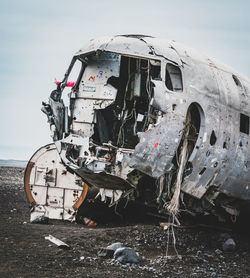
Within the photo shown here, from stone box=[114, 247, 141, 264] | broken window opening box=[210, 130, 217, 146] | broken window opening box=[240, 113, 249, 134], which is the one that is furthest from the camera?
broken window opening box=[240, 113, 249, 134]

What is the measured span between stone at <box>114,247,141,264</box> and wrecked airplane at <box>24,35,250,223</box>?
895 millimetres

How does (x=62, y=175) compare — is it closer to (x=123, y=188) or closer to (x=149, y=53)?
(x=123, y=188)

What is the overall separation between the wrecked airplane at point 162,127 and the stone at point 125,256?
895 millimetres

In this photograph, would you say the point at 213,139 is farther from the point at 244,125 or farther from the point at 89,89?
the point at 89,89

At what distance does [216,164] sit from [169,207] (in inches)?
43.1

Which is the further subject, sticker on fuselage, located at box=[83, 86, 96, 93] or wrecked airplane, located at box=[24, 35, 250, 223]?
sticker on fuselage, located at box=[83, 86, 96, 93]

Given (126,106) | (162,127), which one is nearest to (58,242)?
(162,127)

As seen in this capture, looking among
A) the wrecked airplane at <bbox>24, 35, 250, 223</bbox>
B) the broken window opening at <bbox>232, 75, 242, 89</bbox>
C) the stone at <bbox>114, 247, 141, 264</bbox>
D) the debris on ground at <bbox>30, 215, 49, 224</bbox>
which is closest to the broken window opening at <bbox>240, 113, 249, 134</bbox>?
the wrecked airplane at <bbox>24, 35, 250, 223</bbox>

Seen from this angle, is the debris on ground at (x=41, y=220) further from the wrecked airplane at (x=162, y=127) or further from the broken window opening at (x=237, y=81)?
the broken window opening at (x=237, y=81)

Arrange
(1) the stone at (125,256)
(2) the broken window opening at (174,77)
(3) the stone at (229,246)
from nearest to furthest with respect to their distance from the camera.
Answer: (1) the stone at (125,256), (2) the broken window opening at (174,77), (3) the stone at (229,246)

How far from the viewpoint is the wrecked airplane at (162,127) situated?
6324 millimetres

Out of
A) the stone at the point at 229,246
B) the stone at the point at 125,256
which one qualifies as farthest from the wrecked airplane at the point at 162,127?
the stone at the point at 125,256

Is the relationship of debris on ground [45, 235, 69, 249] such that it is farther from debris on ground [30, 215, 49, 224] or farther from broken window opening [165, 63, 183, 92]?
broken window opening [165, 63, 183, 92]

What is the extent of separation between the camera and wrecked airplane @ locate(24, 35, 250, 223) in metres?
6.32
